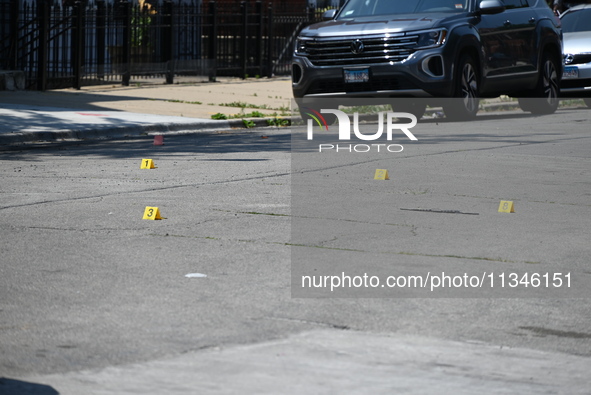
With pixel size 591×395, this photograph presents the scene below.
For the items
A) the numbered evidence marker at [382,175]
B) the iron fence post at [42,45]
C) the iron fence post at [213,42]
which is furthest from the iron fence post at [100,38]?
the numbered evidence marker at [382,175]

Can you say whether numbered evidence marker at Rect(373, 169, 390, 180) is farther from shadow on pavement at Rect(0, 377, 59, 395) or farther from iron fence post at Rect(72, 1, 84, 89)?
iron fence post at Rect(72, 1, 84, 89)

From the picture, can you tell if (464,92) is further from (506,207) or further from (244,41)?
(244,41)

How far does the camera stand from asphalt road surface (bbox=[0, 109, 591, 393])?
191 inches

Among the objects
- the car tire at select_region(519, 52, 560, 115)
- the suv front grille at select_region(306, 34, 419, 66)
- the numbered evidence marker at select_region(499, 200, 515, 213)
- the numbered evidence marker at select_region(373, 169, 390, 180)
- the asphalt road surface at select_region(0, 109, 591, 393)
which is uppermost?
the suv front grille at select_region(306, 34, 419, 66)

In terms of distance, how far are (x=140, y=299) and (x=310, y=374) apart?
1499 millimetres

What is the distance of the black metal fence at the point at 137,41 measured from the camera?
21.0m

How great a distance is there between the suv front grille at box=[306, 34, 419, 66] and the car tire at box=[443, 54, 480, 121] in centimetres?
89

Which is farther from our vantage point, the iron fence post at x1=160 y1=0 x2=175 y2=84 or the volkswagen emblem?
the iron fence post at x1=160 y1=0 x2=175 y2=84

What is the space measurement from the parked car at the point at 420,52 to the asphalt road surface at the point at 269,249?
3176mm

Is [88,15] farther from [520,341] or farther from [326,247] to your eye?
[520,341]

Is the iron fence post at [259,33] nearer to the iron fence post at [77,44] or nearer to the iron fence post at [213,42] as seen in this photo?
the iron fence post at [213,42]

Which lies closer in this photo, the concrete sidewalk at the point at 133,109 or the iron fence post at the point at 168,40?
the concrete sidewalk at the point at 133,109

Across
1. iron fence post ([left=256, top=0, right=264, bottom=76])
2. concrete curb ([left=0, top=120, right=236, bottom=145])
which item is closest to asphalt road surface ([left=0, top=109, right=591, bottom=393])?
concrete curb ([left=0, top=120, right=236, bottom=145])

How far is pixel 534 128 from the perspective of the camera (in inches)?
606
